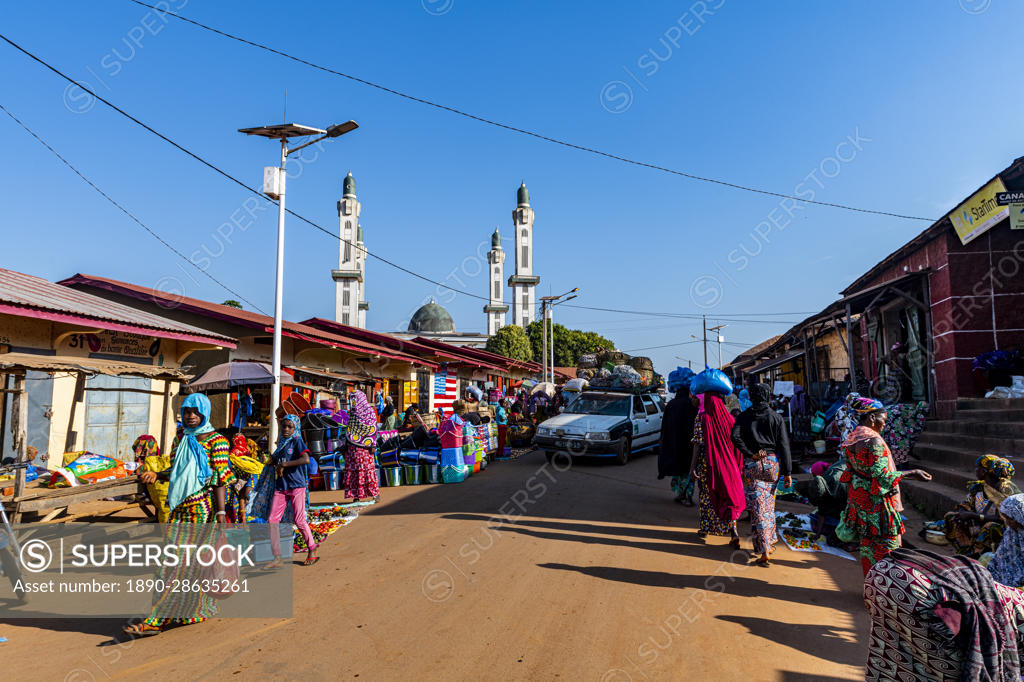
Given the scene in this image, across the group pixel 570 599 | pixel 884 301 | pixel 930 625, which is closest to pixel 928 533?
pixel 570 599

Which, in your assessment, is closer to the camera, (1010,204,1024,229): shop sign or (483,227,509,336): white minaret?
(1010,204,1024,229): shop sign

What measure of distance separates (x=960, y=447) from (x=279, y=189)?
1215 centimetres

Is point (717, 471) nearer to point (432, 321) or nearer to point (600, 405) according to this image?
point (600, 405)

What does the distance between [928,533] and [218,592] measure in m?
7.08

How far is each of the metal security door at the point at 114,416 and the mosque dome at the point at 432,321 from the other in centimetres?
5676

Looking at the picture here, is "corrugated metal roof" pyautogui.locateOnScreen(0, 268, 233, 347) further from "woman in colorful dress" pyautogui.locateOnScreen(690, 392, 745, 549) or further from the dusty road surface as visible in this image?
"woman in colorful dress" pyautogui.locateOnScreen(690, 392, 745, 549)

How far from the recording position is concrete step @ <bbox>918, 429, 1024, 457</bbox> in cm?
748

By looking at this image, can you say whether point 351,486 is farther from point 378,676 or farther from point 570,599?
point 378,676

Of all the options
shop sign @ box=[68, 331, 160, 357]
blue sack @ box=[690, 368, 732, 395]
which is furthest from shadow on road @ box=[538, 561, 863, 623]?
shop sign @ box=[68, 331, 160, 357]

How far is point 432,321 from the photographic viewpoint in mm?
68875

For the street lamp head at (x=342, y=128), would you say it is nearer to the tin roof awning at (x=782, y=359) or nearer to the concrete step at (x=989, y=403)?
the concrete step at (x=989, y=403)

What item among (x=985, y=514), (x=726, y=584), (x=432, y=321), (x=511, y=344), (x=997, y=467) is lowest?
(x=726, y=584)

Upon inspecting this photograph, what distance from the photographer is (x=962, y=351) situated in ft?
33.5

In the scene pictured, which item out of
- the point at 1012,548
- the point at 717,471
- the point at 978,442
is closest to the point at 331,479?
the point at 717,471
